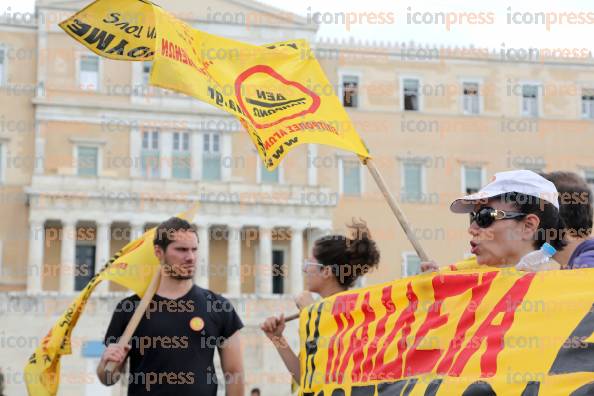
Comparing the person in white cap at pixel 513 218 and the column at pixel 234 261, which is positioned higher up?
the person in white cap at pixel 513 218

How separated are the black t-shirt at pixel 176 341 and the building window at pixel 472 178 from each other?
34.6 metres

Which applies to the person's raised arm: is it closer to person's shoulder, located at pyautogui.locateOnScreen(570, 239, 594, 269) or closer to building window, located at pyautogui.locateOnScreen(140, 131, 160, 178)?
person's shoulder, located at pyautogui.locateOnScreen(570, 239, 594, 269)

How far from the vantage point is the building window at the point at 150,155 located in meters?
36.6

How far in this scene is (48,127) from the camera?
35.8 meters

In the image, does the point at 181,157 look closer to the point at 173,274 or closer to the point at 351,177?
the point at 351,177

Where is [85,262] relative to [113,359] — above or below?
below

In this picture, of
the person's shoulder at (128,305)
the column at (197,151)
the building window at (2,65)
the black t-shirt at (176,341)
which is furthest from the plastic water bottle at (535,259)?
the building window at (2,65)

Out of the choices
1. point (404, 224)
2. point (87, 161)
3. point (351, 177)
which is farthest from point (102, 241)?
point (404, 224)

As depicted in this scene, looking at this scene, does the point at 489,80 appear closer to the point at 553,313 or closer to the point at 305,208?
the point at 305,208

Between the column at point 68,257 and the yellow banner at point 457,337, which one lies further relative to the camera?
the column at point 68,257

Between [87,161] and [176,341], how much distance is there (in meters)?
31.2

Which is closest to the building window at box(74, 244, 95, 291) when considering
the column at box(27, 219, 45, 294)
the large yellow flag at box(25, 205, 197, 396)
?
the column at box(27, 219, 45, 294)

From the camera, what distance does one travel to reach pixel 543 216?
A: 415 cm

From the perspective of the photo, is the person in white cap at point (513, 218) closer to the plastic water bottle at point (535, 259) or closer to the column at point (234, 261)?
the plastic water bottle at point (535, 259)
